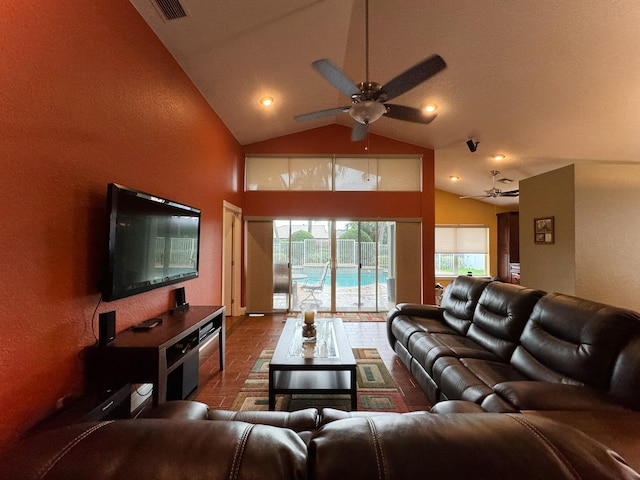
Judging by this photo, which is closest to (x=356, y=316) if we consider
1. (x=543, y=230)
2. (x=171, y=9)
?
(x=543, y=230)

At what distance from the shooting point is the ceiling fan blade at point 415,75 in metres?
1.98

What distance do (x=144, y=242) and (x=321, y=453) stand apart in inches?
89.6

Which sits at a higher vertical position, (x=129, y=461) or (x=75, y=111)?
(x=75, y=111)

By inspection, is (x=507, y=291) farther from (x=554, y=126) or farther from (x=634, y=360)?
(x=554, y=126)

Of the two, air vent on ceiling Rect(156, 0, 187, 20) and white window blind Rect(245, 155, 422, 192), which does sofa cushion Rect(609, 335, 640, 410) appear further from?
white window blind Rect(245, 155, 422, 192)

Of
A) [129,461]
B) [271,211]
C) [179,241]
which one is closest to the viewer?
[129,461]

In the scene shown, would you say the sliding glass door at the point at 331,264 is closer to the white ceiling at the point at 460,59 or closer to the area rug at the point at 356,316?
the area rug at the point at 356,316

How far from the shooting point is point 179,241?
2.85m

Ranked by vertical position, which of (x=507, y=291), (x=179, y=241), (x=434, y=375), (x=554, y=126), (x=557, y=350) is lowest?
(x=434, y=375)

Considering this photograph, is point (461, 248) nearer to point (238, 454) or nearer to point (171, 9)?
point (171, 9)

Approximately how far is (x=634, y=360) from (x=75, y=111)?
3.50 metres

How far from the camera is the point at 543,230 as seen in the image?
4855 mm

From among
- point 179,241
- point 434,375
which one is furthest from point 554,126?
point 179,241

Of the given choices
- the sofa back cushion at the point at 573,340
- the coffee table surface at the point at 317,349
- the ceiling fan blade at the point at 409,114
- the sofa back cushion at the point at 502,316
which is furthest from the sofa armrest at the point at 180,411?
the ceiling fan blade at the point at 409,114
